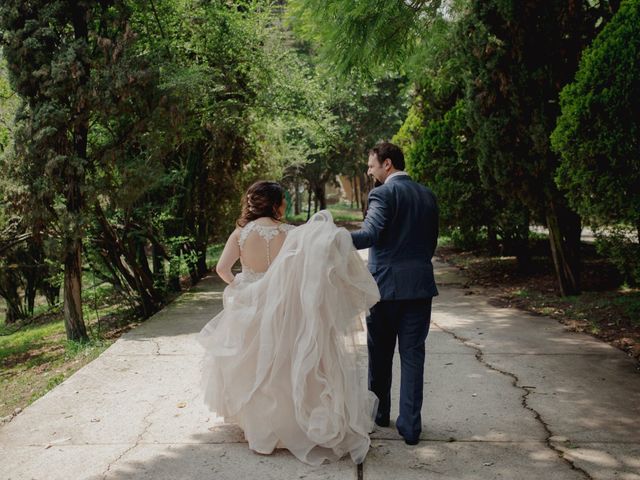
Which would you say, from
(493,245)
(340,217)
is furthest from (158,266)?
(340,217)

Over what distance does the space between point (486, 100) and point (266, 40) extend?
5.13 m

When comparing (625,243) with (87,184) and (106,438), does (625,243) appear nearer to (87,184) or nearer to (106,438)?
(106,438)

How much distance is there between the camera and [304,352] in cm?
425

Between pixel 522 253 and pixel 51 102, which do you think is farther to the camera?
pixel 522 253

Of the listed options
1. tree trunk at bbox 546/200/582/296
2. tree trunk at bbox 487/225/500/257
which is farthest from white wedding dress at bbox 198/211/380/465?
tree trunk at bbox 487/225/500/257

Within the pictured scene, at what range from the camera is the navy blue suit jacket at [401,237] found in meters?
4.42

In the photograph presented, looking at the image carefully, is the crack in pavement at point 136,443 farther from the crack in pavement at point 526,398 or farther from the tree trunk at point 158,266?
the tree trunk at point 158,266

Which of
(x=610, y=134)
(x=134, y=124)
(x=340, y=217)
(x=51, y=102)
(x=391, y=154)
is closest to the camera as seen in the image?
(x=391, y=154)

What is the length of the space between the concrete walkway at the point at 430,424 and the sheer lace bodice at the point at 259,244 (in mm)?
1307

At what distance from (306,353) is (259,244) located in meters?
0.97

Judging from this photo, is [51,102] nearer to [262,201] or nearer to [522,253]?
[262,201]

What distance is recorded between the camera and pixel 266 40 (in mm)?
12695

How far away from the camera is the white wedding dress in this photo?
13.9 ft

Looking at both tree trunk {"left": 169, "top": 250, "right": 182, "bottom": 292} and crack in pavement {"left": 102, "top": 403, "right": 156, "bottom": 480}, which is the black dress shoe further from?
tree trunk {"left": 169, "top": 250, "right": 182, "bottom": 292}
